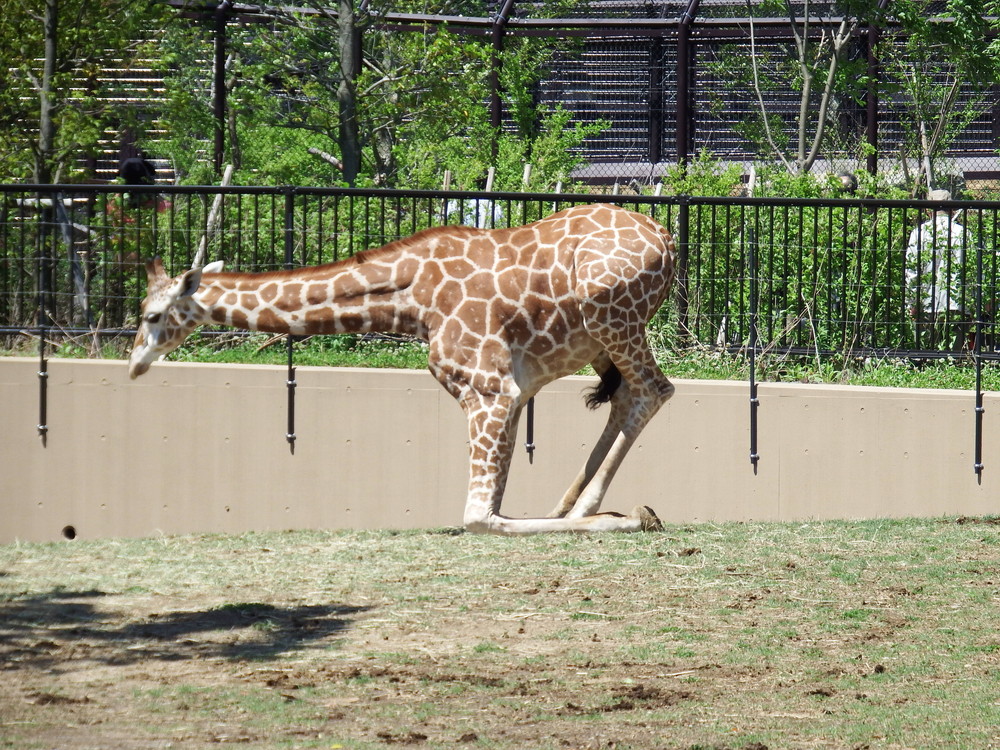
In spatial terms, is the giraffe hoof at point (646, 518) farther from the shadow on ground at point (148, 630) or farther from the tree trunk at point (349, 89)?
the tree trunk at point (349, 89)

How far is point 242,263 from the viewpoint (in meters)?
11.3

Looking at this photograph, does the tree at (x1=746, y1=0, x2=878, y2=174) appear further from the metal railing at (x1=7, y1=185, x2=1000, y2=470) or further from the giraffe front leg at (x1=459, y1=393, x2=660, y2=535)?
the giraffe front leg at (x1=459, y1=393, x2=660, y2=535)

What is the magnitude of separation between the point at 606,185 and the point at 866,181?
7.88 m

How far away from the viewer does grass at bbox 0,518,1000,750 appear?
5059 mm

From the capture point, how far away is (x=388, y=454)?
33.1 ft

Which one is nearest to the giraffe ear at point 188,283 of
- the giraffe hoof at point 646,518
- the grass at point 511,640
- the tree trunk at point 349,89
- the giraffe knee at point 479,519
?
the grass at point 511,640

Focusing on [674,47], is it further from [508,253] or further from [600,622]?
[600,622]

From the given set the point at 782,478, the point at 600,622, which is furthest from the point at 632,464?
the point at 600,622

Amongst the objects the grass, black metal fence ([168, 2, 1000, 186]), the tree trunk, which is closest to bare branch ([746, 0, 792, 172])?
black metal fence ([168, 2, 1000, 186])

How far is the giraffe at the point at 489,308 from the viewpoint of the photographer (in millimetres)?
8305

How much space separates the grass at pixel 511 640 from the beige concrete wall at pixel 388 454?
126cm

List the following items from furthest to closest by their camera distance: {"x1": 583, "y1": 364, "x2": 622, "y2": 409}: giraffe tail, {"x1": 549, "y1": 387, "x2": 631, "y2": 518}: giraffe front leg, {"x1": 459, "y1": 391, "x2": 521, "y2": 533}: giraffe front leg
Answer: {"x1": 583, "y1": 364, "x2": 622, "y2": 409}: giraffe tail < {"x1": 549, "y1": 387, "x2": 631, "y2": 518}: giraffe front leg < {"x1": 459, "y1": 391, "x2": 521, "y2": 533}: giraffe front leg

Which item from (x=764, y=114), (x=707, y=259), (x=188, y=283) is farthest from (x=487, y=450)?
(x=764, y=114)

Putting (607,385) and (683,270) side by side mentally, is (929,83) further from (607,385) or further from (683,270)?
(607,385)
